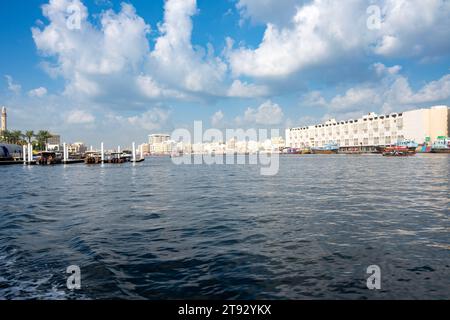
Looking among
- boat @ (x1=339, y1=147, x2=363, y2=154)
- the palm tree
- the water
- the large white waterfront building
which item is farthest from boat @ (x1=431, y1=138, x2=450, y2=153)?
the palm tree

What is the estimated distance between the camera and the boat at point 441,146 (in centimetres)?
13288

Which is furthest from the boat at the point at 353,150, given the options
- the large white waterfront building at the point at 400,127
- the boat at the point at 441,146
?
the boat at the point at 441,146

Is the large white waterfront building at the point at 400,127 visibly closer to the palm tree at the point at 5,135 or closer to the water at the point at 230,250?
the water at the point at 230,250

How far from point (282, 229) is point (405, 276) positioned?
228 inches

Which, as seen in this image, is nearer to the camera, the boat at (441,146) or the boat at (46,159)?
the boat at (46,159)

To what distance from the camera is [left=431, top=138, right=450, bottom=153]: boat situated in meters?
133

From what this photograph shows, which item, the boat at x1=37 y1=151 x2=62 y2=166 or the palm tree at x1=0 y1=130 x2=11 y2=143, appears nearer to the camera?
the boat at x1=37 y1=151 x2=62 y2=166

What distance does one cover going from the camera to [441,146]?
13400 cm

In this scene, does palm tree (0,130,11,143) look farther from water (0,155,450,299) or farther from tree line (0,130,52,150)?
water (0,155,450,299)

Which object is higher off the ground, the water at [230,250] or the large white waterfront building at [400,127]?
the large white waterfront building at [400,127]

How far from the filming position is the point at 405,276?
A: 8062 mm

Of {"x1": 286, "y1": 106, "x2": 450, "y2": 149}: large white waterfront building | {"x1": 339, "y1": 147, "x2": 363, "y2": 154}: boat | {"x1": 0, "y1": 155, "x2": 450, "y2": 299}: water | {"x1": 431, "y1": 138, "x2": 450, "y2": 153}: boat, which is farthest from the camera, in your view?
{"x1": 339, "y1": 147, "x2": 363, "y2": 154}: boat

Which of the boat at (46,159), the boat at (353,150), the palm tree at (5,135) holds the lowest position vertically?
the boat at (46,159)
